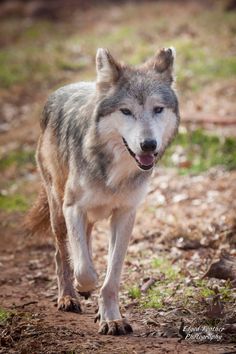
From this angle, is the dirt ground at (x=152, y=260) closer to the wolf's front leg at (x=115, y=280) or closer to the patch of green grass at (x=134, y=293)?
the patch of green grass at (x=134, y=293)

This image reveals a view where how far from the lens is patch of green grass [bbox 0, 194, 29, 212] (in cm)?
881

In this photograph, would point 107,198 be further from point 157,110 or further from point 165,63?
point 165,63

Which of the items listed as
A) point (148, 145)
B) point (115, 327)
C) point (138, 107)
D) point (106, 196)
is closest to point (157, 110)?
point (138, 107)

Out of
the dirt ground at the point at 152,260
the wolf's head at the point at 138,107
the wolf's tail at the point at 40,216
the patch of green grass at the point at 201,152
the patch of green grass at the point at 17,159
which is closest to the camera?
the dirt ground at the point at 152,260

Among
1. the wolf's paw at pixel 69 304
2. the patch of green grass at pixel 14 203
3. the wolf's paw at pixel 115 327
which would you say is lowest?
the wolf's paw at pixel 69 304

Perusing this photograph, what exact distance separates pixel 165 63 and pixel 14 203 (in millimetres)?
4299

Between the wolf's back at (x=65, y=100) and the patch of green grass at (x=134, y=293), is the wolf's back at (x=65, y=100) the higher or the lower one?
the higher one

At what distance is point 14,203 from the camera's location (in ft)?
29.4

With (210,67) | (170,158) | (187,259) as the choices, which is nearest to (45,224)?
(187,259)

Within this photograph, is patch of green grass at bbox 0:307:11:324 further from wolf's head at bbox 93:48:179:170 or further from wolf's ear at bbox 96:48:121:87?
wolf's ear at bbox 96:48:121:87

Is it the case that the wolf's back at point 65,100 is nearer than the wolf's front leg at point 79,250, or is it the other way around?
the wolf's front leg at point 79,250

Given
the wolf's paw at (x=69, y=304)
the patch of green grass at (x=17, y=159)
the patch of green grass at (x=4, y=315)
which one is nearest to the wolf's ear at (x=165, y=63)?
the wolf's paw at (x=69, y=304)

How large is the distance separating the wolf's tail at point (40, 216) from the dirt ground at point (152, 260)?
215mm

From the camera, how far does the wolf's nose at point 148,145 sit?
15.1 feet
